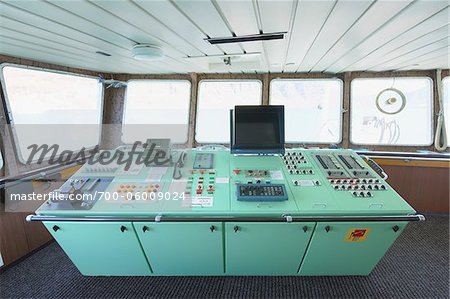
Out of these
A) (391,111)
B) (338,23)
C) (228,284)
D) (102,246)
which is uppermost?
(338,23)

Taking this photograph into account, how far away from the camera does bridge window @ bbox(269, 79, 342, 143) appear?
3604mm

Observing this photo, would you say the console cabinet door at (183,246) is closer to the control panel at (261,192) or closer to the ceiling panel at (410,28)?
the control panel at (261,192)

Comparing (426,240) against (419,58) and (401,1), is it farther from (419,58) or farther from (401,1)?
(401,1)

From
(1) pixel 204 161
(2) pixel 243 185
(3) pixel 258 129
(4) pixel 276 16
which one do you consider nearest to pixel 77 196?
(1) pixel 204 161

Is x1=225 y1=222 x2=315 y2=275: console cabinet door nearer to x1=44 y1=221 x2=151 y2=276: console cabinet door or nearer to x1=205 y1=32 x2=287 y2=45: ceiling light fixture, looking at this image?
x1=44 y1=221 x2=151 y2=276: console cabinet door

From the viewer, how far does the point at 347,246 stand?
169 cm

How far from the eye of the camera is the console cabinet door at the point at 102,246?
159 cm

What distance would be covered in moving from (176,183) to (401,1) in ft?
5.92

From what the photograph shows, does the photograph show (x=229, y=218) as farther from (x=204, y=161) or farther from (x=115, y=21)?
(x=115, y=21)

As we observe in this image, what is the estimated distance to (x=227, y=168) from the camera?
1.97 meters

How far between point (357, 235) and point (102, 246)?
77.1 inches

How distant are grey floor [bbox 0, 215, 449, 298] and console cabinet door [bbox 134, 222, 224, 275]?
0.15 meters

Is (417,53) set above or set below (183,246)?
above

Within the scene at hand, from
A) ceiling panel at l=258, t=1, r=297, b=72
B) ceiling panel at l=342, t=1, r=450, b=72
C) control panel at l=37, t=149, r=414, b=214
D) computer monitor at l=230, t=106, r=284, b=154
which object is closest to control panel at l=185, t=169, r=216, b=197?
control panel at l=37, t=149, r=414, b=214
